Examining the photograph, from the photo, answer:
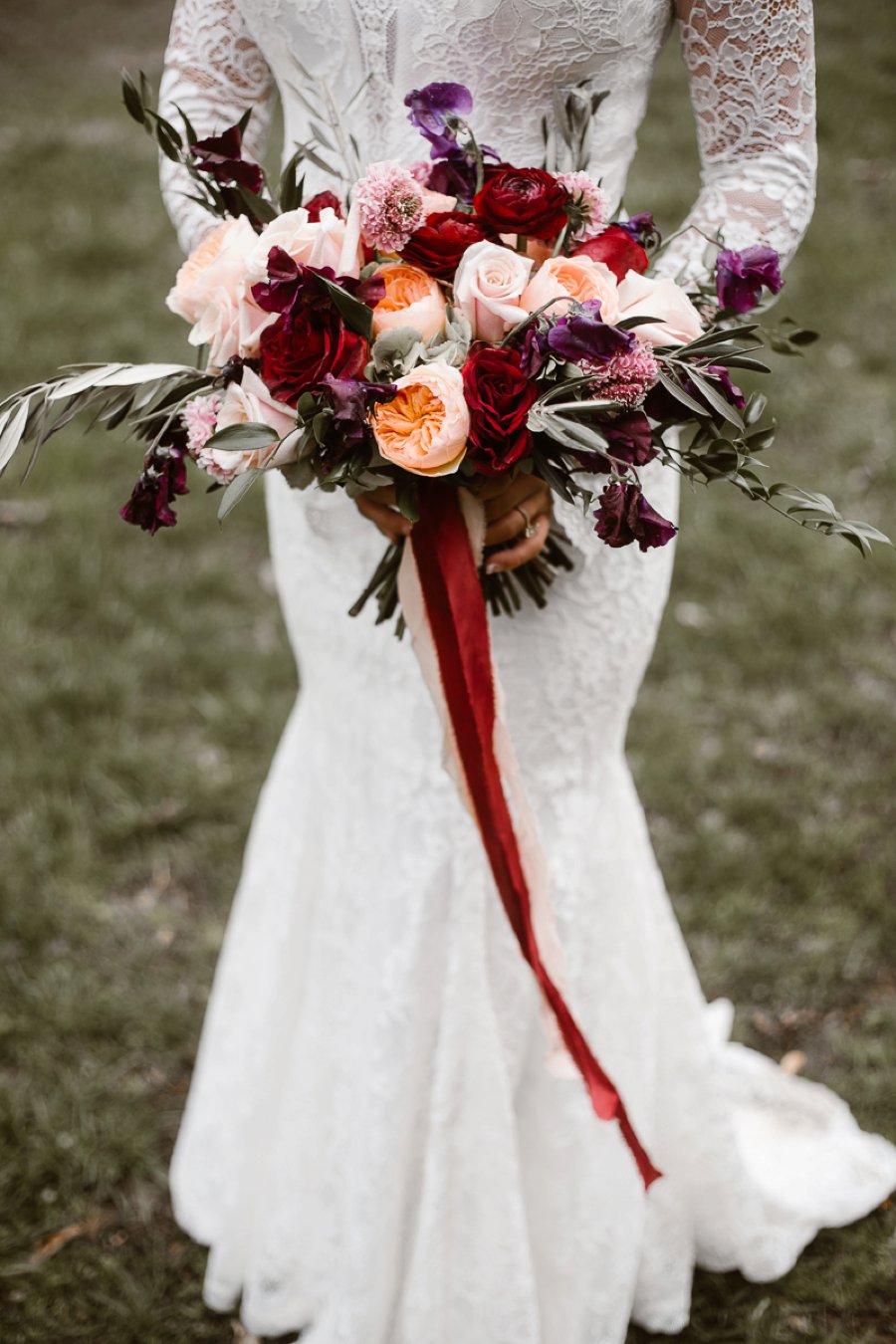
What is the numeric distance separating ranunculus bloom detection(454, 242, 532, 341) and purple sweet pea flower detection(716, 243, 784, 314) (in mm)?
258

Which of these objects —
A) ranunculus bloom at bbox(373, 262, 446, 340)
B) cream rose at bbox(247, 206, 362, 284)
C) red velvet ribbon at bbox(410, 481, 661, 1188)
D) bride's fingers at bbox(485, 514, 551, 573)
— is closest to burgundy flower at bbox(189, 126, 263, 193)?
cream rose at bbox(247, 206, 362, 284)

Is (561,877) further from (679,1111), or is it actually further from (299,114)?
(299,114)

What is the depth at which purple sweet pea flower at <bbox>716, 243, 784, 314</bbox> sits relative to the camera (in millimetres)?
1707

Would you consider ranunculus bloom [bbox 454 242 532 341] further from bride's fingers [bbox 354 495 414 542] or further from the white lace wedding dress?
the white lace wedding dress

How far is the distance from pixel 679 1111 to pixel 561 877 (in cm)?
58

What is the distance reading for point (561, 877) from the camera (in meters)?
2.33

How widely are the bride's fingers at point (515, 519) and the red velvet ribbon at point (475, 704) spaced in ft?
0.19

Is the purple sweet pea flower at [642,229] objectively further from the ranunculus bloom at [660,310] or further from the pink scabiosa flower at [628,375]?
the pink scabiosa flower at [628,375]

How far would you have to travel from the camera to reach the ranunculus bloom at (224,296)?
1.64 metres

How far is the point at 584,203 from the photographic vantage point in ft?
5.60

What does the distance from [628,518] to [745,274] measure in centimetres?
38

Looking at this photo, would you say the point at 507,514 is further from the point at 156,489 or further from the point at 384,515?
the point at 156,489

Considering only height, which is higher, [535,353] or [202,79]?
[202,79]

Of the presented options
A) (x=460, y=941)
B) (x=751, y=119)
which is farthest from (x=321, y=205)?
(x=460, y=941)
